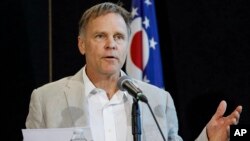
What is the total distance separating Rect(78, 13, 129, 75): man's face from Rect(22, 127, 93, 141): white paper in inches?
21.4

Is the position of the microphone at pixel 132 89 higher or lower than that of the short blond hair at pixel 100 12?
lower

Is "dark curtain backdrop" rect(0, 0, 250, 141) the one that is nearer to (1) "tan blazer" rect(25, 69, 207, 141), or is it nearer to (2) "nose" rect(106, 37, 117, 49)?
(1) "tan blazer" rect(25, 69, 207, 141)

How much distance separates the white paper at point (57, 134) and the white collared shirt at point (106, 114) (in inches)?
16.8

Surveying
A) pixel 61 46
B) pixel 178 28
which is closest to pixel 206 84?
pixel 178 28

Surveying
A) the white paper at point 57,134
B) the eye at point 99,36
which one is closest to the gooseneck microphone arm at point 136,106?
the white paper at point 57,134

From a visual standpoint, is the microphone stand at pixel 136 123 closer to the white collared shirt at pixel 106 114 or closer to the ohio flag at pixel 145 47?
the white collared shirt at pixel 106 114

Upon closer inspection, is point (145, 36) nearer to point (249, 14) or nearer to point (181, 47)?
point (181, 47)

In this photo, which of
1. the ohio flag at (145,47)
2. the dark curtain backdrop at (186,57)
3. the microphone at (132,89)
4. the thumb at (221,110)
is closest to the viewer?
the microphone at (132,89)

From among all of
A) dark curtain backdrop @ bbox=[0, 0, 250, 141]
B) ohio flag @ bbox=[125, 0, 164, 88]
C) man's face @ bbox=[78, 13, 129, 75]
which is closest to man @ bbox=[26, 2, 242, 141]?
man's face @ bbox=[78, 13, 129, 75]

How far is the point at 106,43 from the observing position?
266cm

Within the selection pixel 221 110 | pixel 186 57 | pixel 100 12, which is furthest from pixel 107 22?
pixel 186 57

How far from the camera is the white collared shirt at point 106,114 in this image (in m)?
2.67

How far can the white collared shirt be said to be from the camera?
2.67 meters

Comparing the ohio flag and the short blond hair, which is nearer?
the short blond hair
